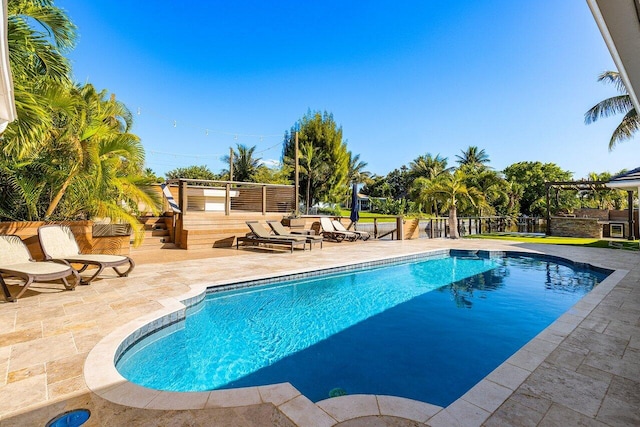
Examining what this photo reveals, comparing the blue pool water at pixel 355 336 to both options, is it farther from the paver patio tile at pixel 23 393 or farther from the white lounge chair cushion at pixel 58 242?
the white lounge chair cushion at pixel 58 242

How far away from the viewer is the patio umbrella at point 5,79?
2.35m

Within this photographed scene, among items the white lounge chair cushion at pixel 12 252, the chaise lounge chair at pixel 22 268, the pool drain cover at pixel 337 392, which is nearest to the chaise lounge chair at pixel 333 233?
the chaise lounge chair at pixel 22 268

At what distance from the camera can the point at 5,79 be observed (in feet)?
9.57

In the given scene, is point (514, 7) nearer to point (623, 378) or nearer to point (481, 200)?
point (481, 200)

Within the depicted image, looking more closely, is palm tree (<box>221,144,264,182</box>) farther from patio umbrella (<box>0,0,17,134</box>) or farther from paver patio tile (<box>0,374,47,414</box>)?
paver patio tile (<box>0,374,47,414</box>)

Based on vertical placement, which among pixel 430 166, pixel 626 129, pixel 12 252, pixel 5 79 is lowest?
pixel 12 252

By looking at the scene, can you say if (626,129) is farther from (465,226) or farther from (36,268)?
(36,268)

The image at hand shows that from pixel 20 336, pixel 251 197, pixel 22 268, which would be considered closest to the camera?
pixel 20 336

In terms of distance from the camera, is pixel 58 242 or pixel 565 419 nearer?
pixel 565 419

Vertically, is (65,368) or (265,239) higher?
(265,239)

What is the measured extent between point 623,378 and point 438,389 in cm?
162

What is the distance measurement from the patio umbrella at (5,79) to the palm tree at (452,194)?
55.1 feet

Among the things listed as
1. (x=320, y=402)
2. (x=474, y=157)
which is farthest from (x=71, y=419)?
(x=474, y=157)

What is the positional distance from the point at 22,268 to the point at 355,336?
5.27m
